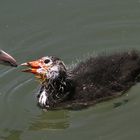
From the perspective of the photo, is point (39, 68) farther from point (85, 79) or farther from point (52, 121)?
point (52, 121)

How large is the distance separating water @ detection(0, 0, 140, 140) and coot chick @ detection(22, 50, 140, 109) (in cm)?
12

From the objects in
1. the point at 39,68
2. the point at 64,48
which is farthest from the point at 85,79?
the point at 64,48

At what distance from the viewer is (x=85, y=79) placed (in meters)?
8.77

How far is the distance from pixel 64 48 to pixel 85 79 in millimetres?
1351

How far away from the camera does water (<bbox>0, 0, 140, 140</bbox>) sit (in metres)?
8.30

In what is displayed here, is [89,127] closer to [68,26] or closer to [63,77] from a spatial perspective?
[63,77]

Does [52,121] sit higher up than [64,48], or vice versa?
[64,48]

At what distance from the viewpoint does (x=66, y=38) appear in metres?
10.3

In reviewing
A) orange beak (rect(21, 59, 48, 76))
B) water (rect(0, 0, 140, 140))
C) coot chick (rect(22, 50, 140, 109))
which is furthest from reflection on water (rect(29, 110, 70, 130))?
orange beak (rect(21, 59, 48, 76))

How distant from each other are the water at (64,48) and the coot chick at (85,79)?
4.6 inches

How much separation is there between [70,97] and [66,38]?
1736 millimetres

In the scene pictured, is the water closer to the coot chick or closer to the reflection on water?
the reflection on water

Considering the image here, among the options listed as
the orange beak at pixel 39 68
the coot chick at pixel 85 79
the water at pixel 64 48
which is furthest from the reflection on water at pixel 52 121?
the orange beak at pixel 39 68

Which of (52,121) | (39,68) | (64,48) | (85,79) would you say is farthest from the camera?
(64,48)
